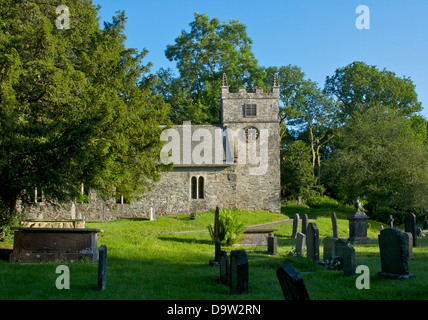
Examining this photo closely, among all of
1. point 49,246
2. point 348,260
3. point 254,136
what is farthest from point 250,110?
point 348,260

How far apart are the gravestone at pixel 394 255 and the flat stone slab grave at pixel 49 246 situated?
310 inches

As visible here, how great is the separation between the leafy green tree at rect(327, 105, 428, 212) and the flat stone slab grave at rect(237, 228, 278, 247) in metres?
16.4

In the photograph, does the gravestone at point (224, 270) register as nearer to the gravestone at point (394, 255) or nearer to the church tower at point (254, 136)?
the gravestone at point (394, 255)

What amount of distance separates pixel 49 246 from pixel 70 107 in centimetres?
481

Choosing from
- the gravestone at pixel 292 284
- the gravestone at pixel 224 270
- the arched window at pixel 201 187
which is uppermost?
the arched window at pixel 201 187

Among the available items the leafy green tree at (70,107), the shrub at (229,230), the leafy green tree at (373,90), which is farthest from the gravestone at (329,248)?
the leafy green tree at (373,90)

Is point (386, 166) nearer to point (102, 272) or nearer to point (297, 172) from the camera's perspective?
point (297, 172)

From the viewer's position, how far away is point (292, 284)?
550 cm

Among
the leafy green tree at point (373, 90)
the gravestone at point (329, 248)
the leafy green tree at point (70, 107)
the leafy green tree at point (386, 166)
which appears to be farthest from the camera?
the leafy green tree at point (373, 90)

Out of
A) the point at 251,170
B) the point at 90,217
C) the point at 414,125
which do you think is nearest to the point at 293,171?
the point at 251,170

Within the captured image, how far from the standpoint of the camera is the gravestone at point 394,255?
915 cm

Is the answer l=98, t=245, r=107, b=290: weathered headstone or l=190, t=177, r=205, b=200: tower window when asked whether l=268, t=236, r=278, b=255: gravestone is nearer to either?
l=98, t=245, r=107, b=290: weathered headstone

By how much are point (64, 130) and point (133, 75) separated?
17.9 ft

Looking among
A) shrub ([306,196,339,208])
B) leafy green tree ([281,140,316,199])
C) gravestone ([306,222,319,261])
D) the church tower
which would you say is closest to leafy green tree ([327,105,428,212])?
shrub ([306,196,339,208])
